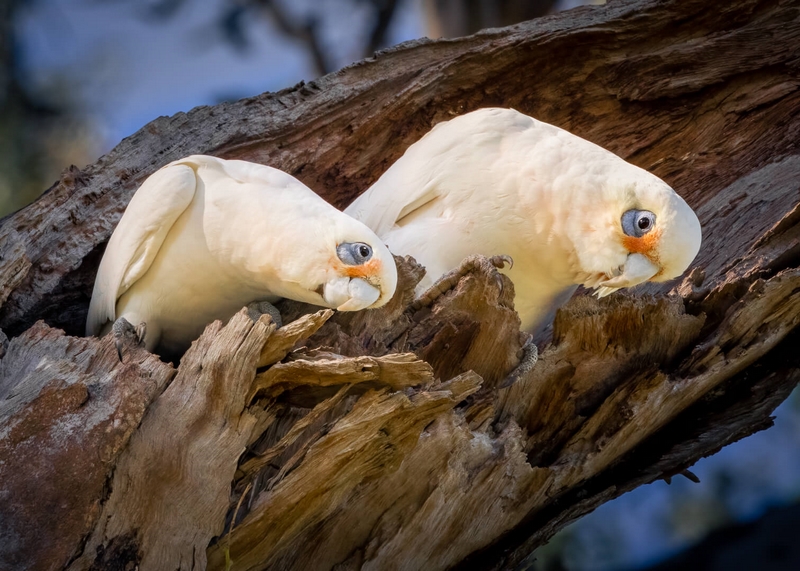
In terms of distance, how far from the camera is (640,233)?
7.80 ft

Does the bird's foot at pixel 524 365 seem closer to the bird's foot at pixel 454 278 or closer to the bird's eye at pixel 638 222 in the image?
the bird's foot at pixel 454 278

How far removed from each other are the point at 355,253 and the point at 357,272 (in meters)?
0.06

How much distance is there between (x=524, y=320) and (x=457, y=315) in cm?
71

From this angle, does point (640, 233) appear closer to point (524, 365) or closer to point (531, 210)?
point (531, 210)

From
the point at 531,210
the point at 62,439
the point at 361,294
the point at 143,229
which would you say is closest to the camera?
the point at 62,439

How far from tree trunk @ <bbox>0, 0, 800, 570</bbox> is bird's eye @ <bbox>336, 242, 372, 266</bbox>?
0.49ft

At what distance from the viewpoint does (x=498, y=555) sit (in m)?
2.49

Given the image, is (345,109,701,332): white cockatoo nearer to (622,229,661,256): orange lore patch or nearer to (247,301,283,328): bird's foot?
(622,229,661,256): orange lore patch

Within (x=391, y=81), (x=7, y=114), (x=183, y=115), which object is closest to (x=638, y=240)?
(x=391, y=81)

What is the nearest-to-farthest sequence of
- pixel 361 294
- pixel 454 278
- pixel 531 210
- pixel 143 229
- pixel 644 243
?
pixel 361 294, pixel 454 278, pixel 644 243, pixel 143 229, pixel 531 210

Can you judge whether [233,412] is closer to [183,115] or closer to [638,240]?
[638,240]

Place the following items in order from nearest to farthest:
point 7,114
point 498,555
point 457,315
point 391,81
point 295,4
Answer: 1. point 457,315
2. point 498,555
3. point 391,81
4. point 7,114
5. point 295,4

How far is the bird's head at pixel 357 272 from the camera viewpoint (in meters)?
2.09

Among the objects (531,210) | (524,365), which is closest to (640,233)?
(531,210)
